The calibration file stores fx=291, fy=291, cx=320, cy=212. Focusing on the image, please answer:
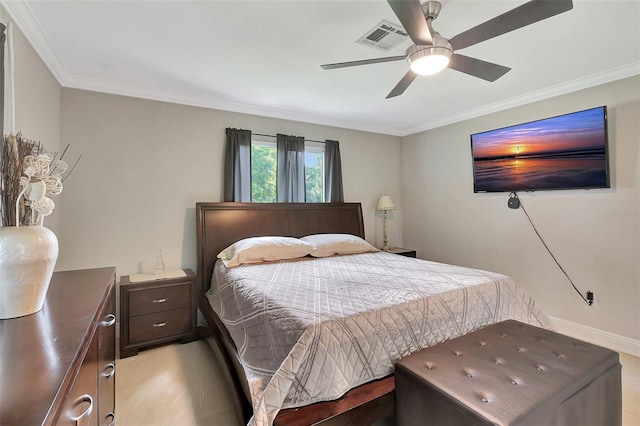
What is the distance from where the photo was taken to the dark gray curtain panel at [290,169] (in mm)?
3764

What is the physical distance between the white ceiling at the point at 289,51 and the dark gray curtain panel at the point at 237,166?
1.18 feet

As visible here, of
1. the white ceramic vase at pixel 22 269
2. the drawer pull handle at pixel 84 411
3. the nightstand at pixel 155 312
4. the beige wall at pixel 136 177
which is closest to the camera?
the drawer pull handle at pixel 84 411

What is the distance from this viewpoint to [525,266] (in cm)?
338

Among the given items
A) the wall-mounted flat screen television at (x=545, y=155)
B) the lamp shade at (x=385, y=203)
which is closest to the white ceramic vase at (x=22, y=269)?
the lamp shade at (x=385, y=203)

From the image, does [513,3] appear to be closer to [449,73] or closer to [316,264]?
[449,73]

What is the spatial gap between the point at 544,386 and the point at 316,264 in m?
1.94

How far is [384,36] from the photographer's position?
2088 millimetres

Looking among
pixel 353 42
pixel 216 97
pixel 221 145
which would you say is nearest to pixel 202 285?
pixel 221 145

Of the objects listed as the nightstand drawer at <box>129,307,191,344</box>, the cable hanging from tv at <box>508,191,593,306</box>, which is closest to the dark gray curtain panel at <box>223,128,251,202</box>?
the nightstand drawer at <box>129,307,191,344</box>

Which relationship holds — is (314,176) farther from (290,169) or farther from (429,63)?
(429,63)

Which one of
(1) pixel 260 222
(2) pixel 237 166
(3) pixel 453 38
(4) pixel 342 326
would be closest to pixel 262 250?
(1) pixel 260 222

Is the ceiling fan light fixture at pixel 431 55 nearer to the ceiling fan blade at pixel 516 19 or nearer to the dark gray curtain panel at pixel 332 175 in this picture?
the ceiling fan blade at pixel 516 19

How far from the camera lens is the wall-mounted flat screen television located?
2.80 meters

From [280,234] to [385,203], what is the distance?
5.72 feet
